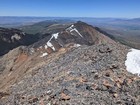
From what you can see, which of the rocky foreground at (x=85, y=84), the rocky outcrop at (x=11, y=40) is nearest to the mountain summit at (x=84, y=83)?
the rocky foreground at (x=85, y=84)

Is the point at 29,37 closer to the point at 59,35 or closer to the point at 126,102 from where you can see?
the point at 59,35

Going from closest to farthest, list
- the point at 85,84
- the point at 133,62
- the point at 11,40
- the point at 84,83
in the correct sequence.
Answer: the point at 85,84 → the point at 84,83 → the point at 133,62 → the point at 11,40

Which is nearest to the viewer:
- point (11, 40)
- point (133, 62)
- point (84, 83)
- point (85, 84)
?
point (85, 84)

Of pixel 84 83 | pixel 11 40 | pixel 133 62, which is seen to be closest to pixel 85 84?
pixel 84 83

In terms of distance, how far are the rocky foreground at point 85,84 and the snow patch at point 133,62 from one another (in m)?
0.52

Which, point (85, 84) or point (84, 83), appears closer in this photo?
point (85, 84)

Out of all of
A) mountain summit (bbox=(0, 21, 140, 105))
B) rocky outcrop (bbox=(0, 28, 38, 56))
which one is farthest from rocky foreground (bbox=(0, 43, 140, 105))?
rocky outcrop (bbox=(0, 28, 38, 56))

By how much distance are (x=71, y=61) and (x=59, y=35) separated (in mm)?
44552

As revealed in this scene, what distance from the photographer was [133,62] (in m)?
28.2

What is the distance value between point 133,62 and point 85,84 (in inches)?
299

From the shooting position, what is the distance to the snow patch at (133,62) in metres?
25.8

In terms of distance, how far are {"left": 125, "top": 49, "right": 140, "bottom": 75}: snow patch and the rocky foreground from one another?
52 centimetres

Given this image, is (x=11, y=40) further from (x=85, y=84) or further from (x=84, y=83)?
(x=85, y=84)

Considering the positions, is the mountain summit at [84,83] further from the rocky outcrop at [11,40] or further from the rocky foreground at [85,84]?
the rocky outcrop at [11,40]
